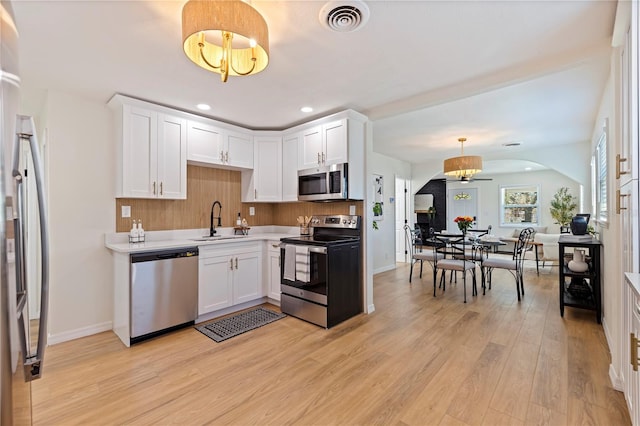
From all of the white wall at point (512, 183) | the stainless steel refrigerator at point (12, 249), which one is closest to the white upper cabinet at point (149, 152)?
the stainless steel refrigerator at point (12, 249)

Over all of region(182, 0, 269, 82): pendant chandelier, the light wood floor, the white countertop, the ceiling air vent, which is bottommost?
the light wood floor

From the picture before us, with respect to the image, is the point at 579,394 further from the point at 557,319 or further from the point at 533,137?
the point at 533,137

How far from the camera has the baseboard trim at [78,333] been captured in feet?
8.95

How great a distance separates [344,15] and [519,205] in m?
9.46

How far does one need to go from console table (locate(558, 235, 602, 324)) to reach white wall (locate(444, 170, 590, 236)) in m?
5.49

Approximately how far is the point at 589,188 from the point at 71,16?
270 inches

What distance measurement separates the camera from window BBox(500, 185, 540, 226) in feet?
28.9

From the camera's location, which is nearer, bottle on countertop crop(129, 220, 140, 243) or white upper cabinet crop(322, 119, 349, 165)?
bottle on countertop crop(129, 220, 140, 243)

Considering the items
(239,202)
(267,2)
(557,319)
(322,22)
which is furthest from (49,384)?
(557,319)

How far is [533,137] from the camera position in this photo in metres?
4.80

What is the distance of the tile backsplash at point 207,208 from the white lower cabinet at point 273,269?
75 centimetres

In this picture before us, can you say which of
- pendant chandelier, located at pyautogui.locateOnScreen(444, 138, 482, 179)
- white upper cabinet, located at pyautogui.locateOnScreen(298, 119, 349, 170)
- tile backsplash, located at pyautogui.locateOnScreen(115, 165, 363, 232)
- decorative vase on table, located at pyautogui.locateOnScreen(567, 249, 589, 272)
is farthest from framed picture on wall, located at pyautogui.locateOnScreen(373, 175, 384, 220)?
decorative vase on table, located at pyautogui.locateOnScreen(567, 249, 589, 272)

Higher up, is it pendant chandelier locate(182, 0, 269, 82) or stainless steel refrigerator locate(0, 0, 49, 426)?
pendant chandelier locate(182, 0, 269, 82)

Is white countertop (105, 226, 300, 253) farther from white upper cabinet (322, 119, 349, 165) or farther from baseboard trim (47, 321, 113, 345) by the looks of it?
white upper cabinet (322, 119, 349, 165)
